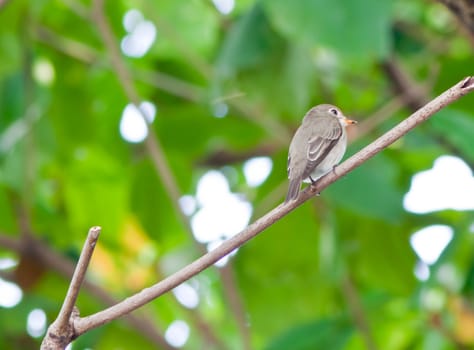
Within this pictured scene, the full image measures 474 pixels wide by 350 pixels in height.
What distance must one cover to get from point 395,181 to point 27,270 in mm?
1677

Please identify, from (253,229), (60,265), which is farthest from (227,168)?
(253,229)

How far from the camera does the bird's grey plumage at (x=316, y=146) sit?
257cm

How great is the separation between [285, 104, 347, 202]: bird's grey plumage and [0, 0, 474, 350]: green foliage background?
1314 mm

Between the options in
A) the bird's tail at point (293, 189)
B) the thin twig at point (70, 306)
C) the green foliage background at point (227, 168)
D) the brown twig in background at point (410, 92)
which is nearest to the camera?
the thin twig at point (70, 306)

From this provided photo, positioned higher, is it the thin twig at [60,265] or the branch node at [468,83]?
the thin twig at [60,265]

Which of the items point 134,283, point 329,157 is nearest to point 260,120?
point 134,283

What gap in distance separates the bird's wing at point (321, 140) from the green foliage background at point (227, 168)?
1350 millimetres

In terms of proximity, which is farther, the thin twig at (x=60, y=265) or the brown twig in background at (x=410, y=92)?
the thin twig at (x=60, y=265)

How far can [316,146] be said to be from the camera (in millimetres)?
2625

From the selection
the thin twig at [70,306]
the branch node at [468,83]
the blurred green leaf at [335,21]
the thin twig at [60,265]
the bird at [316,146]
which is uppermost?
the thin twig at [60,265]

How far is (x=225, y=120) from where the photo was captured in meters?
5.31

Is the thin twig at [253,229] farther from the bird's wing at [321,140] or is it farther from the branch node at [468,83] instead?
the bird's wing at [321,140]

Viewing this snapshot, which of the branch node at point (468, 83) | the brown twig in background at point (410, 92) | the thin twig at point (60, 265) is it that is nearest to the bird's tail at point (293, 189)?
the branch node at point (468, 83)

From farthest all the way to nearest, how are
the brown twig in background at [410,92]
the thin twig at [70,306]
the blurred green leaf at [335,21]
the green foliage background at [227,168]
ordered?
the green foliage background at [227,168] < the brown twig in background at [410,92] < the blurred green leaf at [335,21] < the thin twig at [70,306]
